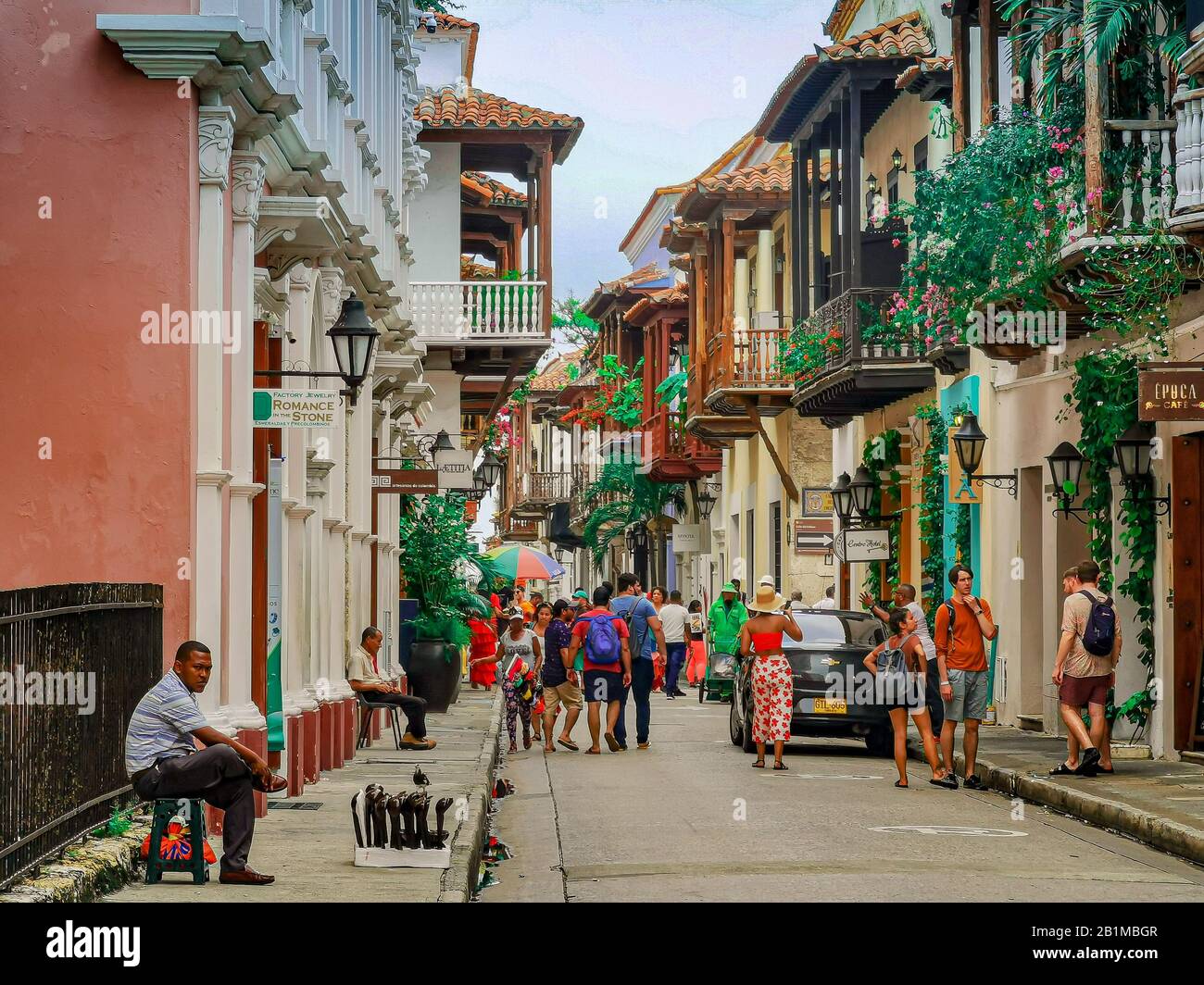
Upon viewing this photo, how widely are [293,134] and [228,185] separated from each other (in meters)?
1.54

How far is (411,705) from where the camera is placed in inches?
874

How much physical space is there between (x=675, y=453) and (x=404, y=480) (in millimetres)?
28816

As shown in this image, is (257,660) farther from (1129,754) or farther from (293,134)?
(1129,754)

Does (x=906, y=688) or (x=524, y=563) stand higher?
(x=524, y=563)

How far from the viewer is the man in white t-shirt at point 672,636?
1409 inches

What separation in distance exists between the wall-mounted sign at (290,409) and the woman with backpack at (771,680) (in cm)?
698

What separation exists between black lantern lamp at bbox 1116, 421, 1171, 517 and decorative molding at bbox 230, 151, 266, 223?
9.84 meters

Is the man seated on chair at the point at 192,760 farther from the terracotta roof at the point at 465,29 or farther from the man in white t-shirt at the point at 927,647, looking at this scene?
the terracotta roof at the point at 465,29

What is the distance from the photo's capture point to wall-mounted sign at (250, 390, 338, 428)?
14586 millimetres

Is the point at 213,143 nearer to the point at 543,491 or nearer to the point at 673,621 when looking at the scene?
the point at 673,621

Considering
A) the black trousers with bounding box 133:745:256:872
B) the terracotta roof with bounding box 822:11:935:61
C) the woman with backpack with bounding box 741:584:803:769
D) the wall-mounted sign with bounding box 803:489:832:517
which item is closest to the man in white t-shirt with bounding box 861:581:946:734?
the woman with backpack with bounding box 741:584:803:769

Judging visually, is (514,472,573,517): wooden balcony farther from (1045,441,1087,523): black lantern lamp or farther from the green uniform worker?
(1045,441,1087,523): black lantern lamp

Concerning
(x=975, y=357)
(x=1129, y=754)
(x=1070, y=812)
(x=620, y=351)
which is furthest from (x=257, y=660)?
(x=620, y=351)

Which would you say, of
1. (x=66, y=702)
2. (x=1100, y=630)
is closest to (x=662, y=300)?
(x=1100, y=630)
